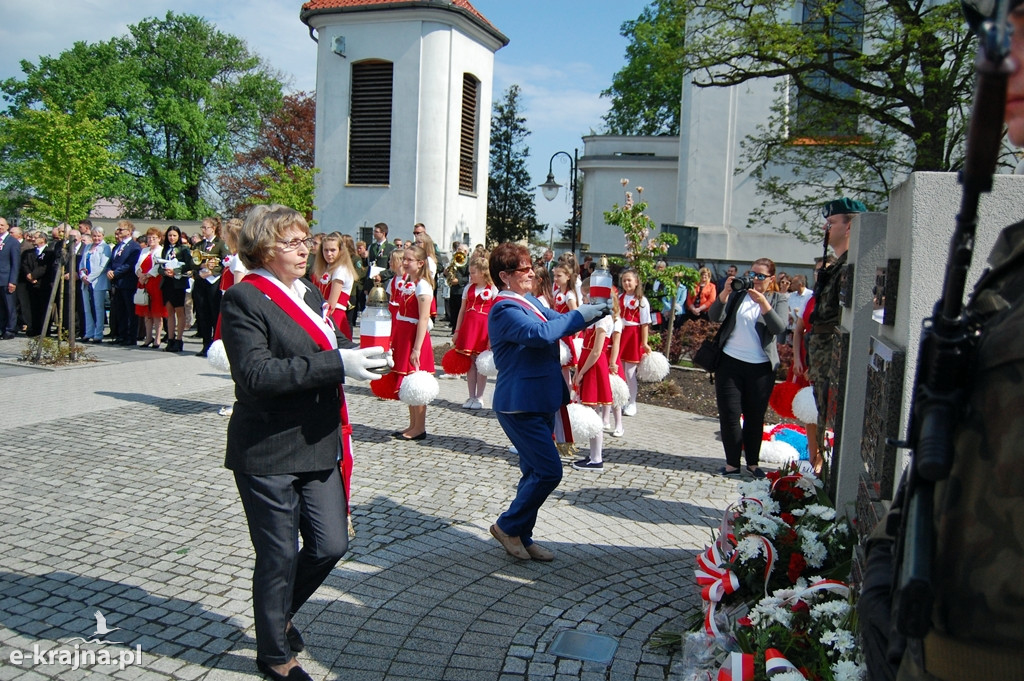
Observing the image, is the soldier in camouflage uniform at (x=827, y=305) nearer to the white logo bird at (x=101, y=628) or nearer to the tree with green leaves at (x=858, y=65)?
the white logo bird at (x=101, y=628)

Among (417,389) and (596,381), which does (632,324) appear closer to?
(596,381)

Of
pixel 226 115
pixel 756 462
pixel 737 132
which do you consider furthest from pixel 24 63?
pixel 756 462

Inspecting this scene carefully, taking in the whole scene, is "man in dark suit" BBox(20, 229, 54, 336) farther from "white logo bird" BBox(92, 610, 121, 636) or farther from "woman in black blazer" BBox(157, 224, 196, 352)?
"white logo bird" BBox(92, 610, 121, 636)

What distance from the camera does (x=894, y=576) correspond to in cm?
150

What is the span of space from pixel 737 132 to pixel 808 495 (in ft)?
79.7

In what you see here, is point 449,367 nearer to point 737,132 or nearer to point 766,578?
point 766,578

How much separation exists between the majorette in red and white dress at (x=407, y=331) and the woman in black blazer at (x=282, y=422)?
197 inches

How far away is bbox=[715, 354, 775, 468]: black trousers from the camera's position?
7.62 metres

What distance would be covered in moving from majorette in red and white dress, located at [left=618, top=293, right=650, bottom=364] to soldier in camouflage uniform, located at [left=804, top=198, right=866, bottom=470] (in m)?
3.27

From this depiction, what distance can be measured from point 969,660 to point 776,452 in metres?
7.53

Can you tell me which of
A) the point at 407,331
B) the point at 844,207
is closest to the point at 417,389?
the point at 407,331

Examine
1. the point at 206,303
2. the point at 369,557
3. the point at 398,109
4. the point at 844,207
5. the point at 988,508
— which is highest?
the point at 398,109

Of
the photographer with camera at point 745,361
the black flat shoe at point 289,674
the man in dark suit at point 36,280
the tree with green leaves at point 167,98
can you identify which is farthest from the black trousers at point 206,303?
the tree with green leaves at point 167,98

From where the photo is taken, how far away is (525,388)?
5.25 metres
